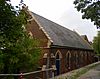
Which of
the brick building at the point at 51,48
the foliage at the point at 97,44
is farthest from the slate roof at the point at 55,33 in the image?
the foliage at the point at 97,44

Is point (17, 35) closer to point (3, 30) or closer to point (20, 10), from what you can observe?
point (3, 30)

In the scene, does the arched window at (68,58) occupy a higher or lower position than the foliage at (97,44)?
lower

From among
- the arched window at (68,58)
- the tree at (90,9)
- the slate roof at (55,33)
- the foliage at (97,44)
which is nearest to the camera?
the tree at (90,9)

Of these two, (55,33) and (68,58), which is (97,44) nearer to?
(68,58)

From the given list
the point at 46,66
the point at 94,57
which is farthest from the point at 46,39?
the point at 94,57

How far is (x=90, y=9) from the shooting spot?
26.8 metres

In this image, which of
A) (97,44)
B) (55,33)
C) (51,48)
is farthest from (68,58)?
(97,44)

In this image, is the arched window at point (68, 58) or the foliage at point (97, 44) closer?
the arched window at point (68, 58)

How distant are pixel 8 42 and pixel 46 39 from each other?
22382 mm

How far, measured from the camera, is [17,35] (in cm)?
1101

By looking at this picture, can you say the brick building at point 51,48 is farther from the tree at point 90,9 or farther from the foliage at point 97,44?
the foliage at point 97,44

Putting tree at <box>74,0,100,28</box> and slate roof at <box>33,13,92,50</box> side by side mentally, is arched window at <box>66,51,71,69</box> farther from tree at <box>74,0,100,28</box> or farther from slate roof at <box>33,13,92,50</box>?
tree at <box>74,0,100,28</box>

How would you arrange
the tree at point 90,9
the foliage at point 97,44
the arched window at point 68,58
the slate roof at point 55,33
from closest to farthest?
the tree at point 90,9, the slate roof at point 55,33, the arched window at point 68,58, the foliage at point 97,44

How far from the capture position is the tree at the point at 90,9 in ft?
85.9
